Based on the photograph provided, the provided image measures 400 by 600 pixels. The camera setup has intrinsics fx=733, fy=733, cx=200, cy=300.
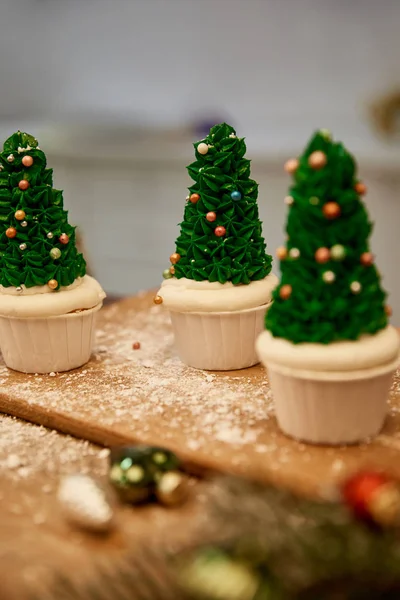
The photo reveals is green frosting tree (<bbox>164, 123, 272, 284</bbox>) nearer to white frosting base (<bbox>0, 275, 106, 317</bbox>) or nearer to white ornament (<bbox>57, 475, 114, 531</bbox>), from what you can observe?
white frosting base (<bbox>0, 275, 106, 317</bbox>)

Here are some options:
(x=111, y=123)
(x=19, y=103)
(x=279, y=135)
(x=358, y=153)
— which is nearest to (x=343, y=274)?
(x=358, y=153)

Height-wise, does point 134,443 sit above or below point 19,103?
below

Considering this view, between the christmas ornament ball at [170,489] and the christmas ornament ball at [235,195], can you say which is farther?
the christmas ornament ball at [235,195]

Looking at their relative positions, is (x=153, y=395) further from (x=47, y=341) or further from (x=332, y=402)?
(x=332, y=402)

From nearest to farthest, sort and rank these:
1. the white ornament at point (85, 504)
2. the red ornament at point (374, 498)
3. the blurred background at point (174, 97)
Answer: the red ornament at point (374, 498), the white ornament at point (85, 504), the blurred background at point (174, 97)

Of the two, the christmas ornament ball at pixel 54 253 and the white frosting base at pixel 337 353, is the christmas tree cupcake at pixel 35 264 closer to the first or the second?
the christmas ornament ball at pixel 54 253

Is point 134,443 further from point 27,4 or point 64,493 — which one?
point 27,4

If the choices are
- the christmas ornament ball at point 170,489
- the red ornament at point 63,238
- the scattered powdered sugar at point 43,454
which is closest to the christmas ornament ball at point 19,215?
the red ornament at point 63,238
